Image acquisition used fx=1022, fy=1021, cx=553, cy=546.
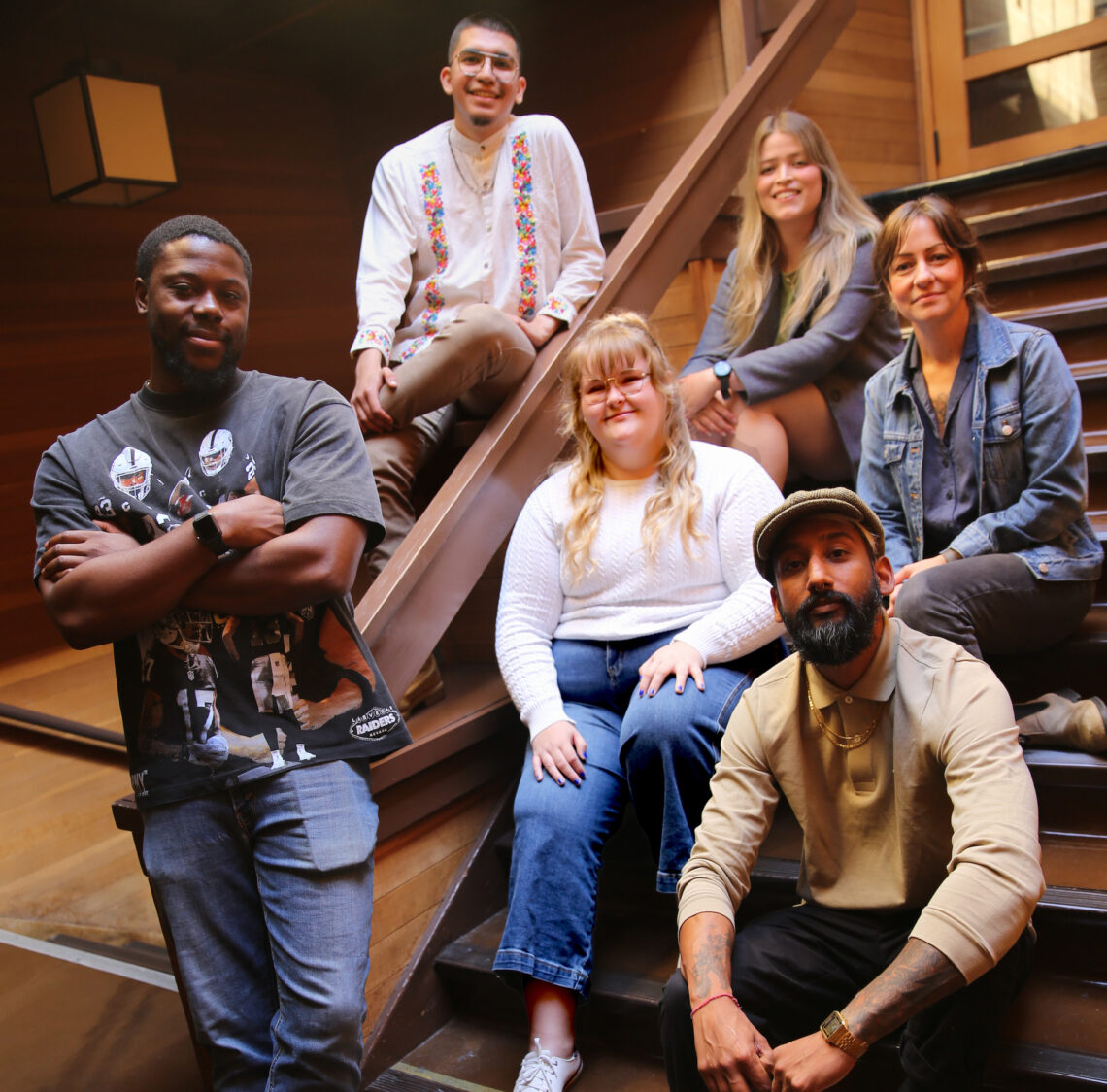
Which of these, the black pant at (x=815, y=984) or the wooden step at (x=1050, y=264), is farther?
the wooden step at (x=1050, y=264)

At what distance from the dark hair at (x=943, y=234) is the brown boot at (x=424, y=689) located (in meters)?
1.20

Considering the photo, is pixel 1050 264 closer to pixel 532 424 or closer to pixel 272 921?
pixel 532 424

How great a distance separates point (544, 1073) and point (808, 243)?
1.79 m


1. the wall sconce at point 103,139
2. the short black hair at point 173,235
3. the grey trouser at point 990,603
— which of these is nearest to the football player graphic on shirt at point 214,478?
the short black hair at point 173,235

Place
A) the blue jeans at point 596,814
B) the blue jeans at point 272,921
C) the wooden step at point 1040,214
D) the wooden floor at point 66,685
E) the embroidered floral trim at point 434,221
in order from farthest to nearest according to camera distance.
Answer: the wooden floor at point 66,685, the wooden step at point 1040,214, the embroidered floral trim at point 434,221, the blue jeans at point 596,814, the blue jeans at point 272,921

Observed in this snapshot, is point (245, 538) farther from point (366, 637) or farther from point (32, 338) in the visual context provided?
point (32, 338)

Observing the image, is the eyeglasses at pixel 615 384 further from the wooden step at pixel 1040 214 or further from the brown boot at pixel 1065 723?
the wooden step at pixel 1040 214

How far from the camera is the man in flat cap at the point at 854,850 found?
118cm

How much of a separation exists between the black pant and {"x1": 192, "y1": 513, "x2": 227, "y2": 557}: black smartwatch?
2.78ft

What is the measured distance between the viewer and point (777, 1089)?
1.19m

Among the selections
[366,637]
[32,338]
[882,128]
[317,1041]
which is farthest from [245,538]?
[882,128]

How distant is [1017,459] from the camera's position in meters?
1.84

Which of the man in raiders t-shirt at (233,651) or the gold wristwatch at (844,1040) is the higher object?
the man in raiders t-shirt at (233,651)

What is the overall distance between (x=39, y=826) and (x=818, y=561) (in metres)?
2.23
